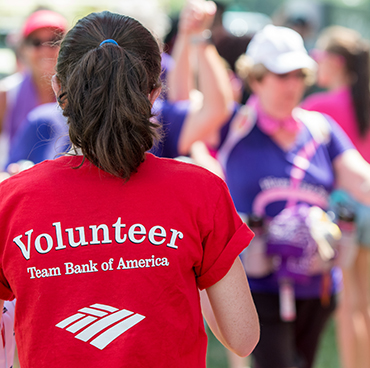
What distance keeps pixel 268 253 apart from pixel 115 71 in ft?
4.85

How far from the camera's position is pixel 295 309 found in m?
2.50

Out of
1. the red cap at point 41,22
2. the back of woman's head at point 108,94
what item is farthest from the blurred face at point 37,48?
the back of woman's head at point 108,94

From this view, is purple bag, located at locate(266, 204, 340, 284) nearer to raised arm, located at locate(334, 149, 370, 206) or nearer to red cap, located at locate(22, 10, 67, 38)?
raised arm, located at locate(334, 149, 370, 206)

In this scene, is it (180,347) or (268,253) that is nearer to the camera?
(180,347)

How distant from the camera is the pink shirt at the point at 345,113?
3.25 m

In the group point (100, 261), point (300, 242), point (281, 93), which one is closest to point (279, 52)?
point (281, 93)

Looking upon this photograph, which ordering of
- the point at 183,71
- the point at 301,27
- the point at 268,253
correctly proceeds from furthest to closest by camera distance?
the point at 301,27 < the point at 183,71 < the point at 268,253

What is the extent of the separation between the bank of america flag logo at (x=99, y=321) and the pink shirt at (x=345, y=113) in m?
2.51

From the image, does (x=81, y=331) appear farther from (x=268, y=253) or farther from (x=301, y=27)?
(x=301, y=27)

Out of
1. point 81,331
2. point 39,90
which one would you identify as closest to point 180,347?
point 81,331

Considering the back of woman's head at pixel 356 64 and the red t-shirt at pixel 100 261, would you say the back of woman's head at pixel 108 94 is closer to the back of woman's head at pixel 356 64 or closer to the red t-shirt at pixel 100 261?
the red t-shirt at pixel 100 261

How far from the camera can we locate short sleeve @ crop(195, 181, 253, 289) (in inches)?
45.6

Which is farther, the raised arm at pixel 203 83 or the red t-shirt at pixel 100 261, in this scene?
the raised arm at pixel 203 83

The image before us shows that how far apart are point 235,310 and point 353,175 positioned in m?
1.38
